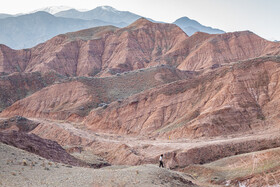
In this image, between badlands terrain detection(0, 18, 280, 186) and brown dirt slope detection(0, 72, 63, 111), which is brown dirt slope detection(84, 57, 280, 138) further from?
brown dirt slope detection(0, 72, 63, 111)

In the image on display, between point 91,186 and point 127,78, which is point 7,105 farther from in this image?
point 91,186

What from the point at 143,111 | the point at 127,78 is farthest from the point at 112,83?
the point at 143,111

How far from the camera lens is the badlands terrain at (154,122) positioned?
20.2m

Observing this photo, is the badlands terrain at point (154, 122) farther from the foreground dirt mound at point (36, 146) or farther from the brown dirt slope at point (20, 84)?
the brown dirt slope at point (20, 84)

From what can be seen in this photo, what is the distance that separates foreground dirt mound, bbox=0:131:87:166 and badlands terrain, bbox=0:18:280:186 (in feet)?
0.41

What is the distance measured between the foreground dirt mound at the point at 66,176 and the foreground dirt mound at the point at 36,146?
6.34 m

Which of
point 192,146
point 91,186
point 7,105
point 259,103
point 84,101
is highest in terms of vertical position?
point 91,186

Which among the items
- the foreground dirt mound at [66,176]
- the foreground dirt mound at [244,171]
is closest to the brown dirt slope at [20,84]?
the foreground dirt mound at [244,171]

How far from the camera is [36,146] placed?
91.5 feet

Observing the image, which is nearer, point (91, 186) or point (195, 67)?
point (91, 186)

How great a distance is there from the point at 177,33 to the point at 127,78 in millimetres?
55172

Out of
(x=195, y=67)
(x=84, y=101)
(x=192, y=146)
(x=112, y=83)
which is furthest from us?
(x=195, y=67)

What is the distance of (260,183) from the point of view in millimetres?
22016

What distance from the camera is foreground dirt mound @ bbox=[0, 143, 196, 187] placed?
15.9 m
